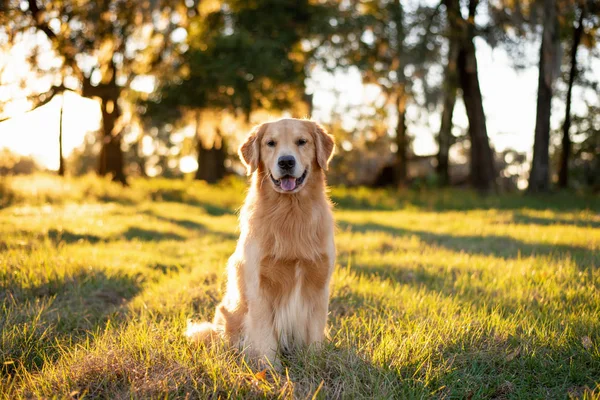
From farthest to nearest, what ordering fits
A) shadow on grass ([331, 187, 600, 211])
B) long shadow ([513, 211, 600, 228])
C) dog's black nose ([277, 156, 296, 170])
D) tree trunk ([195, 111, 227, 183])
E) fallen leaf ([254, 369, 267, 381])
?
tree trunk ([195, 111, 227, 183]) → shadow on grass ([331, 187, 600, 211]) → long shadow ([513, 211, 600, 228]) → dog's black nose ([277, 156, 296, 170]) → fallen leaf ([254, 369, 267, 381])

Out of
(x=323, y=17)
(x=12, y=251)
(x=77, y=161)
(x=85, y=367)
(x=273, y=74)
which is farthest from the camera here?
(x=77, y=161)

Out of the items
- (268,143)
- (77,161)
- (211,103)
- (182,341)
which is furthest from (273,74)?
(77,161)

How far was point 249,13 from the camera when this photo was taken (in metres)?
14.5

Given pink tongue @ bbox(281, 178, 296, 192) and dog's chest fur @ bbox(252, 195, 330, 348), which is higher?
pink tongue @ bbox(281, 178, 296, 192)

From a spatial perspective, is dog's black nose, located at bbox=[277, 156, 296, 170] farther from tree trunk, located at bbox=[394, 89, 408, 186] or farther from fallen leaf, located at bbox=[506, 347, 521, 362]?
tree trunk, located at bbox=[394, 89, 408, 186]

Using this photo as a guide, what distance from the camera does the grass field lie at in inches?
108

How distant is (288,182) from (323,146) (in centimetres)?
50

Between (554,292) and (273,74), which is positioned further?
(273,74)

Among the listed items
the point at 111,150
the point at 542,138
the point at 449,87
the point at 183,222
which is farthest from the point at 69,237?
the point at 542,138

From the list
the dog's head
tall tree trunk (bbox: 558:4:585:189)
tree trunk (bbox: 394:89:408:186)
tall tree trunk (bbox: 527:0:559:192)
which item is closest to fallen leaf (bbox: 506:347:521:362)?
the dog's head

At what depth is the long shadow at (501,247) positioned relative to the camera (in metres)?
5.81

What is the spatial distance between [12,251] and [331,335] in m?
3.79

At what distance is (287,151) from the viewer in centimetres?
347

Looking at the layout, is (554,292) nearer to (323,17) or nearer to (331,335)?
(331,335)
